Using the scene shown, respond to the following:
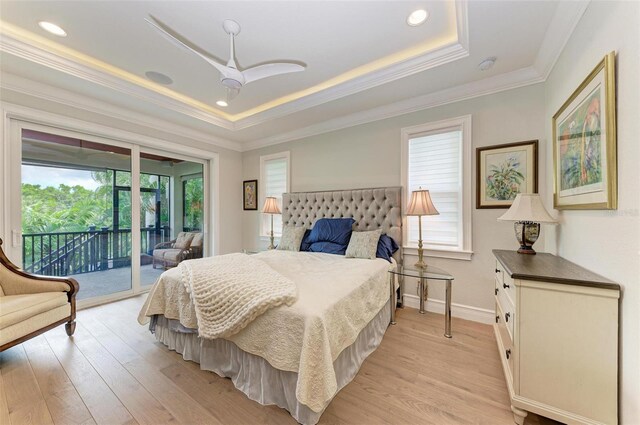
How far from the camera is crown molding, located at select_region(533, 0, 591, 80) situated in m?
1.64

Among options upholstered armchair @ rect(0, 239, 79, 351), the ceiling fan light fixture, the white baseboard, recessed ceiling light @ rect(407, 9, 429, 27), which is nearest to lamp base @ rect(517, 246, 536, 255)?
the white baseboard

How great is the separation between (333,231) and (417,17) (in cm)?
238

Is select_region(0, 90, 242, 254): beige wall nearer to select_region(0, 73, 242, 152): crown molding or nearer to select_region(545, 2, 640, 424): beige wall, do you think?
select_region(0, 73, 242, 152): crown molding

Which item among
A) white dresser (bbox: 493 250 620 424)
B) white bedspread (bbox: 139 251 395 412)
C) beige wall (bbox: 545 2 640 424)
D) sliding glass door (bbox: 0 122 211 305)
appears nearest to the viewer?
beige wall (bbox: 545 2 640 424)

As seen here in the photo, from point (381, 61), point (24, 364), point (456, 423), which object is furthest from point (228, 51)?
point (456, 423)

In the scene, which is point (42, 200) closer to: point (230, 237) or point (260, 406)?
point (230, 237)

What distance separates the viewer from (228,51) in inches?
96.0

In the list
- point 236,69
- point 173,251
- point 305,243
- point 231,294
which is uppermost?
point 236,69

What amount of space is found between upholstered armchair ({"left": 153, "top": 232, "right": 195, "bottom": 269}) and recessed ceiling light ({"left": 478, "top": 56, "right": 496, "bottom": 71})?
478 cm

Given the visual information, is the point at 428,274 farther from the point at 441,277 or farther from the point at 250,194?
the point at 250,194

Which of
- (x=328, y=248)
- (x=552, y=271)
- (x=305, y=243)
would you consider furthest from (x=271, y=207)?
(x=552, y=271)

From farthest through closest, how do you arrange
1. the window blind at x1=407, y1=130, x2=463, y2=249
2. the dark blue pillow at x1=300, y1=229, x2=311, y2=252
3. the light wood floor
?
the dark blue pillow at x1=300, y1=229, x2=311, y2=252
the window blind at x1=407, y1=130, x2=463, y2=249
the light wood floor

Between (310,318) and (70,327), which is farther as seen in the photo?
(70,327)

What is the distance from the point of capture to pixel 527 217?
196cm
